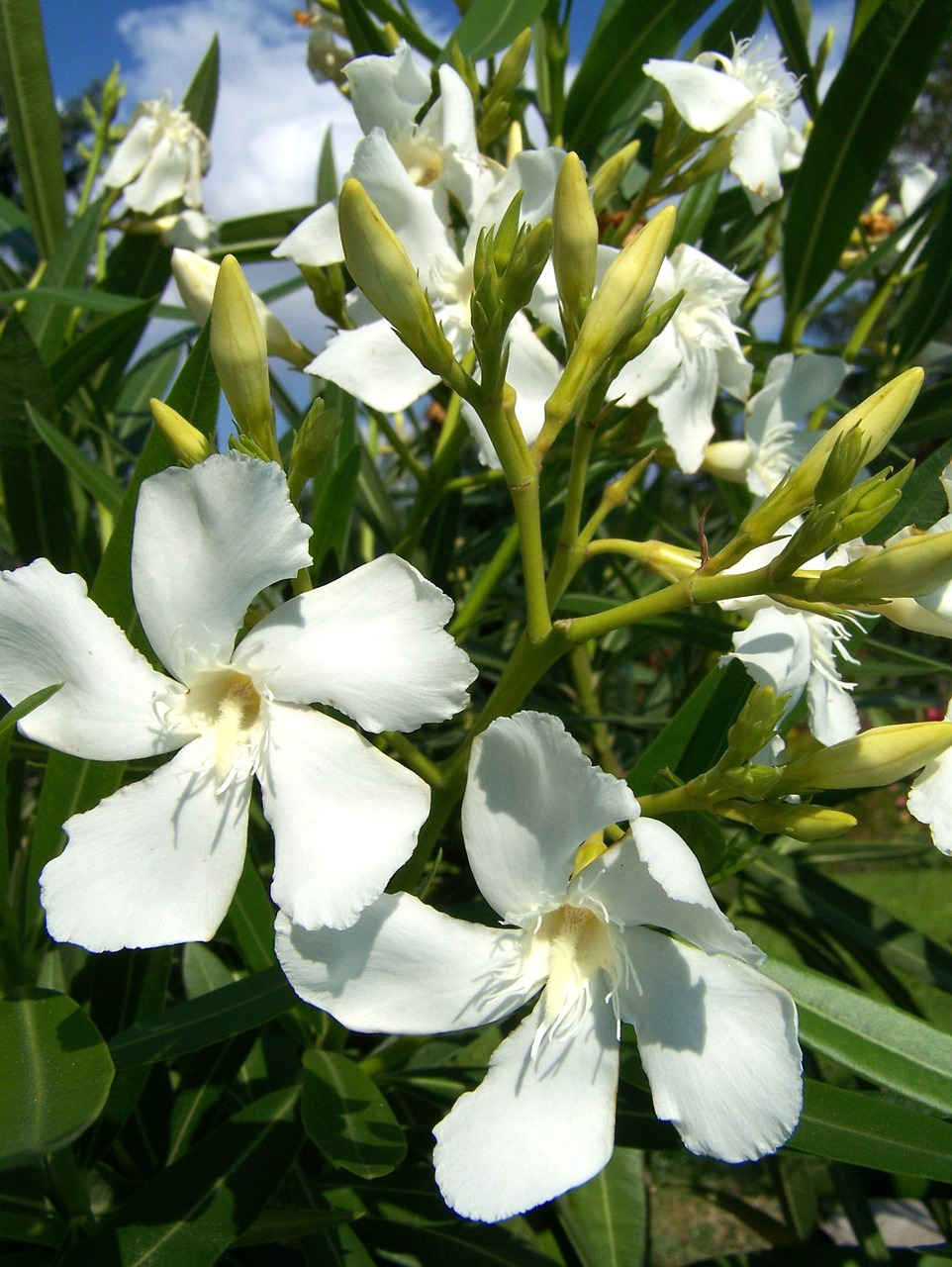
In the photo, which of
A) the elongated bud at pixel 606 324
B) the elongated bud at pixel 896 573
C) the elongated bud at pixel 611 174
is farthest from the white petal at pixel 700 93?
the elongated bud at pixel 896 573

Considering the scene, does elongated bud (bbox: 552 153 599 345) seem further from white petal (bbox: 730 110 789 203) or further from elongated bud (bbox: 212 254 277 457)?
white petal (bbox: 730 110 789 203)

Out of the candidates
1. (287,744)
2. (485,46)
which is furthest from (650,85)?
(287,744)

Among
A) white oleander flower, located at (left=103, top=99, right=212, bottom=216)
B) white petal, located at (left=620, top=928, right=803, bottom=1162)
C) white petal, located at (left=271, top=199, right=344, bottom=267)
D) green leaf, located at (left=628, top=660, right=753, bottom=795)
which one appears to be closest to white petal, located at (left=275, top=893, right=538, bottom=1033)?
white petal, located at (left=620, top=928, right=803, bottom=1162)

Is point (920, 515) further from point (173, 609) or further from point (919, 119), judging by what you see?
point (919, 119)

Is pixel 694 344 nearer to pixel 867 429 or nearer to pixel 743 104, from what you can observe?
pixel 743 104

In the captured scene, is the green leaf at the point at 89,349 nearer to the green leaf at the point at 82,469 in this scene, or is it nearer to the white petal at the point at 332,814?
the green leaf at the point at 82,469
